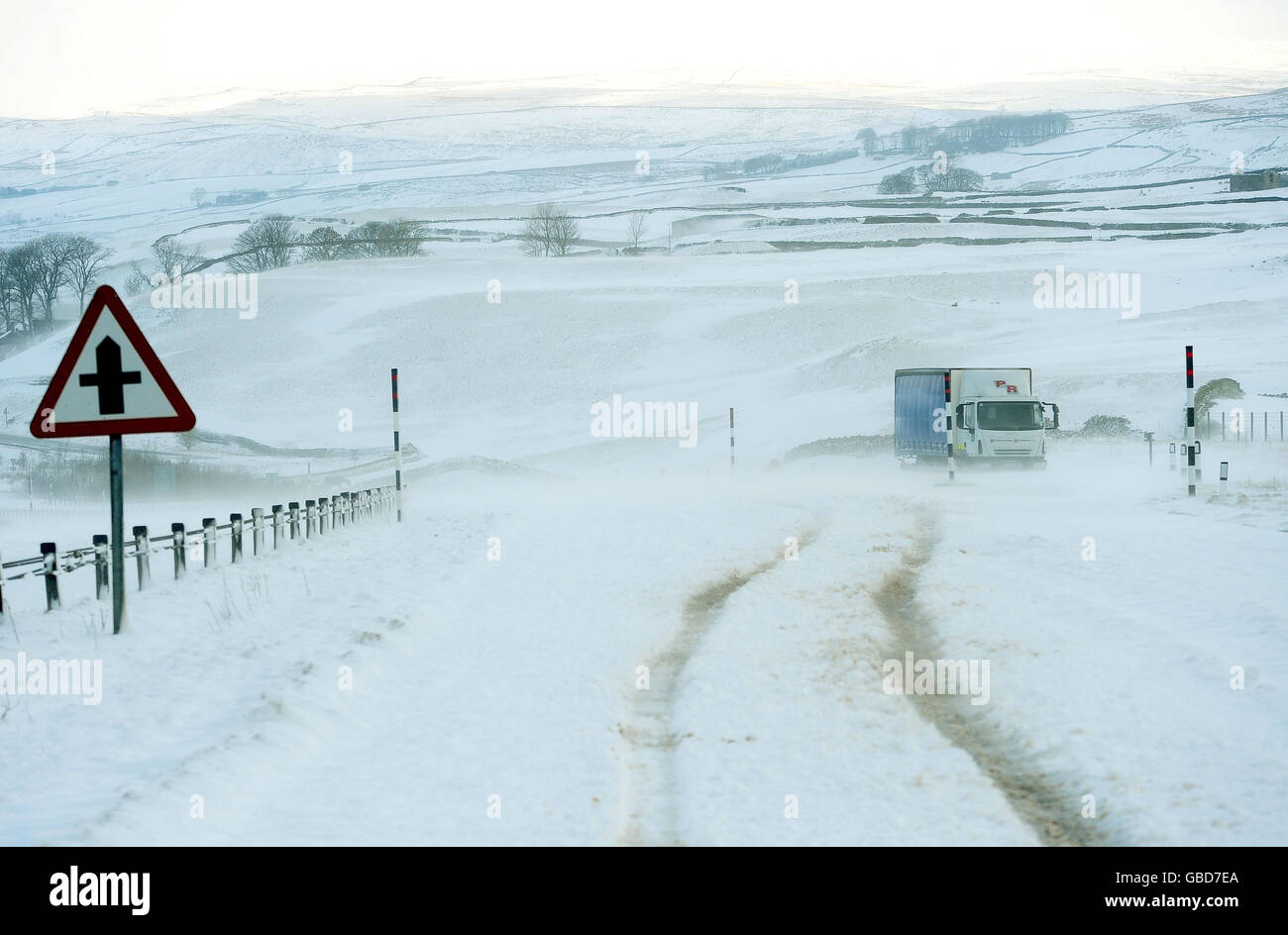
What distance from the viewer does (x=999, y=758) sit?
8.12 m

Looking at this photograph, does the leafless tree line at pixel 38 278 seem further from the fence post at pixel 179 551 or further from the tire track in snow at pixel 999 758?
the tire track in snow at pixel 999 758

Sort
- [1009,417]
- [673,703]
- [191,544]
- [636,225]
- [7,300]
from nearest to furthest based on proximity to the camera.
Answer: [673,703]
[191,544]
[1009,417]
[7,300]
[636,225]

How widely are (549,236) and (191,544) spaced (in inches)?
4569

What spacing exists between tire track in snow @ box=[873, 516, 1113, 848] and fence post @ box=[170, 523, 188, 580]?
9222mm

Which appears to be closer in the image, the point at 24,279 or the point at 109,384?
the point at 109,384

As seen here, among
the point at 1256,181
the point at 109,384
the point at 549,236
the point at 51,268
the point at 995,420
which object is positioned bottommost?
the point at 995,420

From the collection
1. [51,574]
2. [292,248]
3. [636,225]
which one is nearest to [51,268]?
[292,248]

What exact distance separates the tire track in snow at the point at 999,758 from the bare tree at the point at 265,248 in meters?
107

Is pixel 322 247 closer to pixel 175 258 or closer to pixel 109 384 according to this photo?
pixel 175 258

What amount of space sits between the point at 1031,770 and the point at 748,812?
198 centimetres

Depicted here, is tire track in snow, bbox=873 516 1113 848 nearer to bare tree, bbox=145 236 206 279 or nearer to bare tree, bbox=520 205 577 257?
bare tree, bbox=520 205 577 257

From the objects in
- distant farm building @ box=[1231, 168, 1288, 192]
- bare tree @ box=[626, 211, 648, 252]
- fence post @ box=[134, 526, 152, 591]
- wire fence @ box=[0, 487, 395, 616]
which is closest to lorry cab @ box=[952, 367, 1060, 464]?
wire fence @ box=[0, 487, 395, 616]
